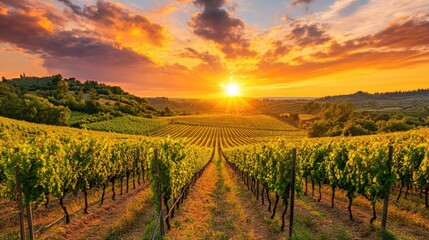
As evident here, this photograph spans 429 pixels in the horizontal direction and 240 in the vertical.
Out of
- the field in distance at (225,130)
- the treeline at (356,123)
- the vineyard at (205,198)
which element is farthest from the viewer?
the field in distance at (225,130)

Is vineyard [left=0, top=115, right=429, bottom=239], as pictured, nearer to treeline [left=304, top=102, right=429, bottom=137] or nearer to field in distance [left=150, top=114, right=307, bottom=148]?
treeline [left=304, top=102, right=429, bottom=137]

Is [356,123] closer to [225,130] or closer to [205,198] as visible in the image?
[225,130]

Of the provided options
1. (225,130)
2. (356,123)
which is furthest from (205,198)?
(225,130)

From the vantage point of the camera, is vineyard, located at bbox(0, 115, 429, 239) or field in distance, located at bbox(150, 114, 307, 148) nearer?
vineyard, located at bbox(0, 115, 429, 239)

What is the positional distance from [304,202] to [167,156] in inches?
393

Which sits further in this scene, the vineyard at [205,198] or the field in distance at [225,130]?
the field in distance at [225,130]

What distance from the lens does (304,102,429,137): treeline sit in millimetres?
70688

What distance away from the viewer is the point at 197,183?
27.7 meters

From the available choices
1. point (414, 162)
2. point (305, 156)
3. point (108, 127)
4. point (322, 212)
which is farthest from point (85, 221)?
point (108, 127)

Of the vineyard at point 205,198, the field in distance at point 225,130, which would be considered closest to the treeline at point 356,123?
the field in distance at point 225,130

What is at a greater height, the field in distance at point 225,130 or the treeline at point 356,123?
the treeline at point 356,123

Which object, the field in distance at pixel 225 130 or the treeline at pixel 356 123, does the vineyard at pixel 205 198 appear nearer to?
the treeline at pixel 356 123

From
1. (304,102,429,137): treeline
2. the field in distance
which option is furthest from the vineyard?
the field in distance

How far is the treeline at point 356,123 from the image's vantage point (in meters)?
70.7
